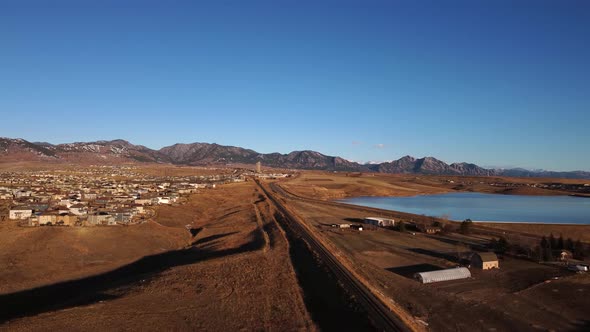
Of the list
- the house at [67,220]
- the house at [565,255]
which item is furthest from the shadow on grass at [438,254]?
the house at [67,220]

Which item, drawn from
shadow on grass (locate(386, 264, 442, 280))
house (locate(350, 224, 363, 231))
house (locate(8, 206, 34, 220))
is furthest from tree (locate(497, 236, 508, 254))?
house (locate(8, 206, 34, 220))

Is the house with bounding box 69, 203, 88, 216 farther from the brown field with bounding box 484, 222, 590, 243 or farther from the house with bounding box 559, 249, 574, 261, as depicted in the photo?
the brown field with bounding box 484, 222, 590, 243

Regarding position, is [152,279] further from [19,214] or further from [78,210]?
[19,214]

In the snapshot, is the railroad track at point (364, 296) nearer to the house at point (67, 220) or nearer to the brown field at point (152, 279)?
the brown field at point (152, 279)

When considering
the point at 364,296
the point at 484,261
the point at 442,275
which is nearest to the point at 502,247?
the point at 484,261

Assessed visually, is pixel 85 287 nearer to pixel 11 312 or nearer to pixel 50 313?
pixel 11 312

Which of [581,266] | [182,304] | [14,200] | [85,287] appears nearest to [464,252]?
[581,266]
